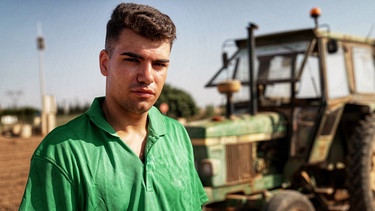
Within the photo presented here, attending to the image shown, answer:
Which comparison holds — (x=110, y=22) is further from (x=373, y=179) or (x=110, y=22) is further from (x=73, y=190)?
(x=373, y=179)

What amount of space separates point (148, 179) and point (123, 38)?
49cm

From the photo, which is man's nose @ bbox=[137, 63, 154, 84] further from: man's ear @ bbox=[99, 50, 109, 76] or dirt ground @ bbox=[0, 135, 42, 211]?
dirt ground @ bbox=[0, 135, 42, 211]

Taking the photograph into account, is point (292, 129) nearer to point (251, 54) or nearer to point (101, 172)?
point (251, 54)

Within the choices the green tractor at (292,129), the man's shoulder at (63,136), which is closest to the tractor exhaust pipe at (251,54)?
the green tractor at (292,129)

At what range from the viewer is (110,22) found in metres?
1.64

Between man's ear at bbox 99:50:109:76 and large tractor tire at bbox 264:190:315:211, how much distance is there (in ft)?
10.0

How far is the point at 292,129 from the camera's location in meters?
5.03

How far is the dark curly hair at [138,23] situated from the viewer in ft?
5.18

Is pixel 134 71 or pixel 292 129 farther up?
pixel 134 71

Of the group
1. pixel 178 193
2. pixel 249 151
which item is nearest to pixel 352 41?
pixel 249 151

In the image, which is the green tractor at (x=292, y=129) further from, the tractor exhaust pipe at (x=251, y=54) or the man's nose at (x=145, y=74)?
the man's nose at (x=145, y=74)

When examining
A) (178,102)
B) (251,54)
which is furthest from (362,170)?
(178,102)

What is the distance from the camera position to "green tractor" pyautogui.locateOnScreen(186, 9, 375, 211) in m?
4.61

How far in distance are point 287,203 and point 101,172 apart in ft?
10.7
